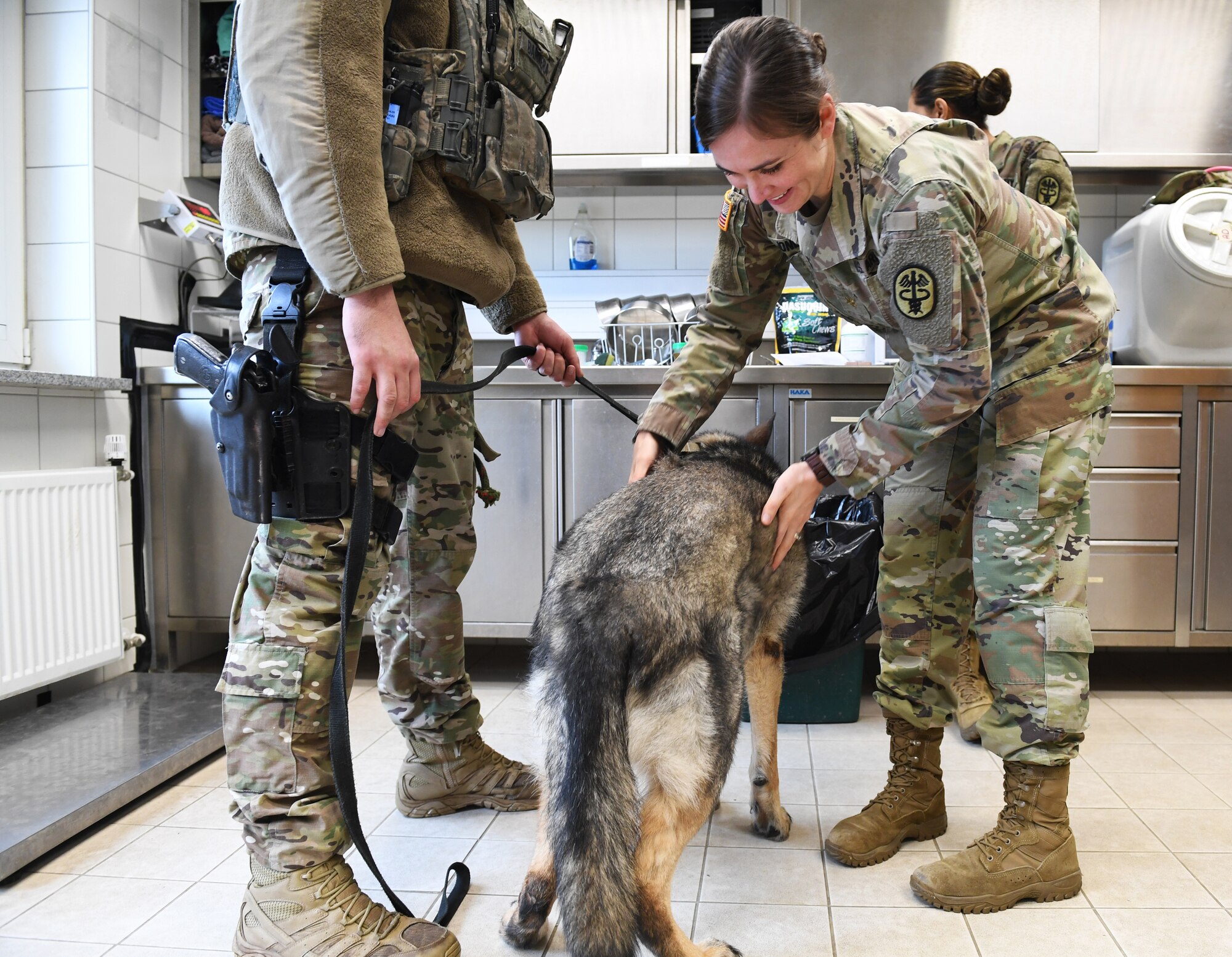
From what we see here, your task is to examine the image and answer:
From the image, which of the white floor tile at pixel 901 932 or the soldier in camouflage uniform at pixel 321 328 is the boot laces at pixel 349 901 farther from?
the white floor tile at pixel 901 932

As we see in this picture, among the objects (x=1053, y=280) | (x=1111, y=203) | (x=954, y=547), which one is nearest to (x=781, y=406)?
(x=954, y=547)

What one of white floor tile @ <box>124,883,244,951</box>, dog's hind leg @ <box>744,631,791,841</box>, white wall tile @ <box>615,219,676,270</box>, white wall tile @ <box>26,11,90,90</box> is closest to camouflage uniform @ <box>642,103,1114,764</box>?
dog's hind leg @ <box>744,631,791,841</box>

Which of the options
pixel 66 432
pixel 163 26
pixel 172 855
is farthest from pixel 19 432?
pixel 163 26

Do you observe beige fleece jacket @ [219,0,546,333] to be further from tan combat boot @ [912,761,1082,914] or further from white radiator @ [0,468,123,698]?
white radiator @ [0,468,123,698]

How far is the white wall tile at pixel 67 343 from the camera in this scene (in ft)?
9.06

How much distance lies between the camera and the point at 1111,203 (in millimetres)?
3498

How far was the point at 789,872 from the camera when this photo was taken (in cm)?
167

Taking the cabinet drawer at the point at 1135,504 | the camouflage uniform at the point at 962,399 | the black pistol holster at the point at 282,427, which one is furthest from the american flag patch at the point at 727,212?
the cabinet drawer at the point at 1135,504

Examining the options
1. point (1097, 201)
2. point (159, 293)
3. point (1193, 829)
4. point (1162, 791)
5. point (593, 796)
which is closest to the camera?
point (593, 796)

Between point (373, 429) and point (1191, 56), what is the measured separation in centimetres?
352

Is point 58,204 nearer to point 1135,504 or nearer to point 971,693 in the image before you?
point 971,693

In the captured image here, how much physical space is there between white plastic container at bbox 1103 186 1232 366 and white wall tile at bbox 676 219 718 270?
151 cm

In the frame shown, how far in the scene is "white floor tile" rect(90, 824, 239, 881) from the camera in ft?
5.51

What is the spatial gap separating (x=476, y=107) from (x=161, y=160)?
92.5 inches
